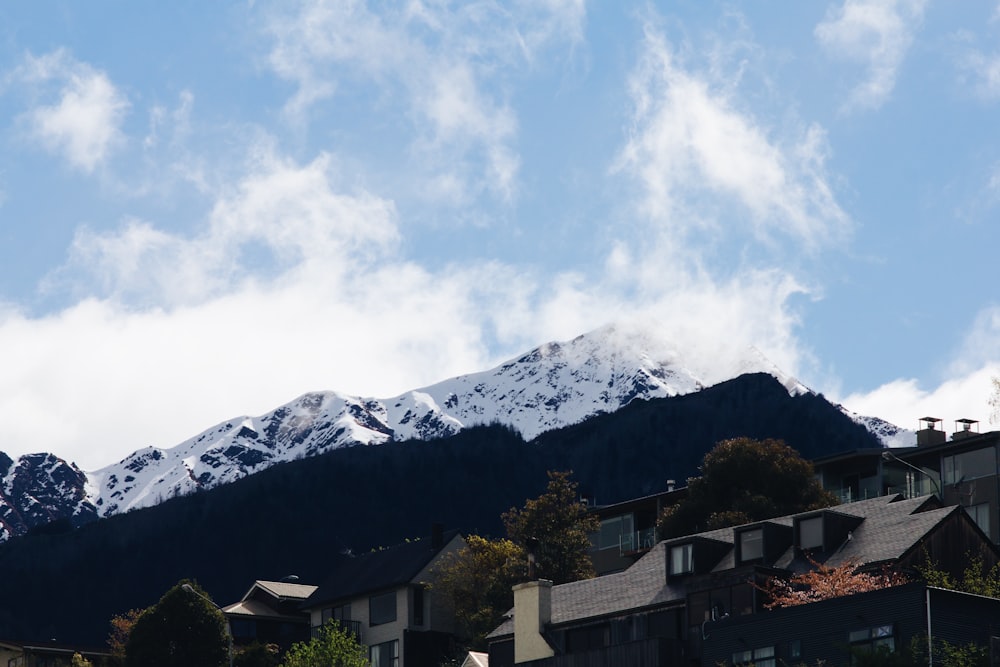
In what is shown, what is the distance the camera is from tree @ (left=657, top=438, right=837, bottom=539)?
8544cm

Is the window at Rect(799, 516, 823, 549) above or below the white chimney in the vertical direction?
above

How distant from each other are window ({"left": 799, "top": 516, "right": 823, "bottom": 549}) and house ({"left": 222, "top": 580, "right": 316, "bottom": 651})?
48975mm

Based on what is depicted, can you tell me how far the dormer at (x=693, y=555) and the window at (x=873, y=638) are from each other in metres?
13.5

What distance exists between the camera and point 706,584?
63469mm

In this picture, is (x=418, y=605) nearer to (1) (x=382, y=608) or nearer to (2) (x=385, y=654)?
(1) (x=382, y=608)

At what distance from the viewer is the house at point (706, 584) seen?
61.0 meters

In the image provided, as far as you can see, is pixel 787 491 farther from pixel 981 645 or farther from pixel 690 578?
pixel 981 645

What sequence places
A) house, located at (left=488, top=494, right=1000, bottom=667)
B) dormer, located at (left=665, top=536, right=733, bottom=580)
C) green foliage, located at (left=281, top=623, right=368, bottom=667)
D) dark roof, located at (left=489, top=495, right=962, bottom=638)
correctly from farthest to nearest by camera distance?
1. green foliage, located at (left=281, top=623, right=368, bottom=667)
2. dormer, located at (left=665, top=536, right=733, bottom=580)
3. dark roof, located at (left=489, top=495, right=962, bottom=638)
4. house, located at (left=488, top=494, right=1000, bottom=667)

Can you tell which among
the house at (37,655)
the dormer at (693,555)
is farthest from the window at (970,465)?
the house at (37,655)

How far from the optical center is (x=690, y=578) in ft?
215

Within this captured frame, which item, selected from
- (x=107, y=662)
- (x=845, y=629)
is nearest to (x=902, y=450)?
(x=845, y=629)

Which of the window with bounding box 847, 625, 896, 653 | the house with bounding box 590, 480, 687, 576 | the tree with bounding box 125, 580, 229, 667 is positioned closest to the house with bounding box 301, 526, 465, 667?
the tree with bounding box 125, 580, 229, 667

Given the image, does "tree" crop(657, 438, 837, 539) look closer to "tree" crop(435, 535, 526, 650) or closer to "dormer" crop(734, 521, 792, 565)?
"tree" crop(435, 535, 526, 650)

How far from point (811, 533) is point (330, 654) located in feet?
106
